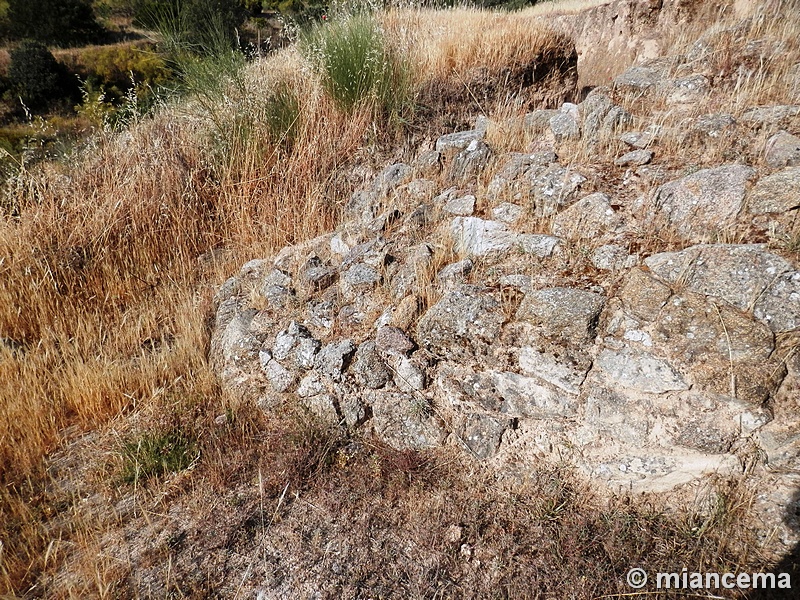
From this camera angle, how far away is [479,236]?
9.77 feet

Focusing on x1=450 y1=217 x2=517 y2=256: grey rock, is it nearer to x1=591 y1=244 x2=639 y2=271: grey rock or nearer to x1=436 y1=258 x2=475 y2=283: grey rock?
x1=436 y1=258 x2=475 y2=283: grey rock

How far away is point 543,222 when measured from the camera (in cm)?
290

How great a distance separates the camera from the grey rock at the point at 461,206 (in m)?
3.26

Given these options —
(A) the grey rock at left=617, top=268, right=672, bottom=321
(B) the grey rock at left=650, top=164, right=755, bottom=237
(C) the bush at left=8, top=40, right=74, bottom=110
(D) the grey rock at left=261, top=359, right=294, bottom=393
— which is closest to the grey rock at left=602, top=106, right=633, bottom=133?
(B) the grey rock at left=650, top=164, right=755, bottom=237

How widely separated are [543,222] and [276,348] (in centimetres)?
192

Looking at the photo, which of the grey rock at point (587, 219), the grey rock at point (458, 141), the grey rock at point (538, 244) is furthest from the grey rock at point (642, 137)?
the grey rock at point (458, 141)

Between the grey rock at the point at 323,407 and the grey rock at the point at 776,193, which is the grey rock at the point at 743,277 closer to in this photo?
the grey rock at the point at 776,193

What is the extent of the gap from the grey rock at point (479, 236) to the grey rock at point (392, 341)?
719 millimetres

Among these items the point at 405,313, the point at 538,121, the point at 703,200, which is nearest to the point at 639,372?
the point at 703,200

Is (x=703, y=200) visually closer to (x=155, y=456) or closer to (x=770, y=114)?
(x=770, y=114)

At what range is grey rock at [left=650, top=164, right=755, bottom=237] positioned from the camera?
2441 millimetres

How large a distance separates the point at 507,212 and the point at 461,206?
0.37m

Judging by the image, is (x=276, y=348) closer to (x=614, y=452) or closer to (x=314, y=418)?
(x=314, y=418)

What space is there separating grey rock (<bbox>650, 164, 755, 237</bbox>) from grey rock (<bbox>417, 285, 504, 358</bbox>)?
3.68ft
